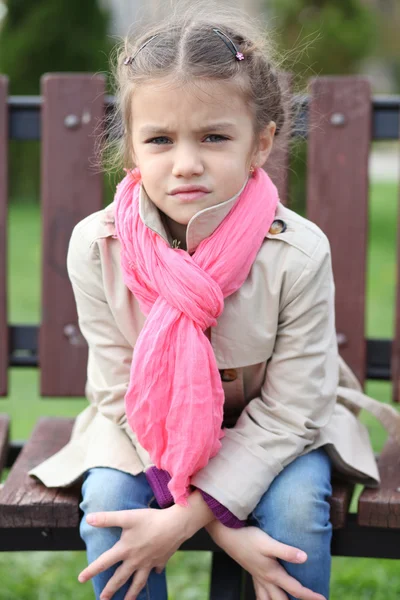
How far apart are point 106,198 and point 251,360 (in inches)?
142

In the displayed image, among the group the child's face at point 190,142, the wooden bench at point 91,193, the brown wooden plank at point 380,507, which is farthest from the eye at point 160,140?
the brown wooden plank at point 380,507

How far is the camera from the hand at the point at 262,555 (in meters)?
2.11

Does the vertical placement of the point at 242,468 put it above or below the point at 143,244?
below

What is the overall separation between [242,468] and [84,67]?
8.43m

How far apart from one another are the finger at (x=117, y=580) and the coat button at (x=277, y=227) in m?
0.81

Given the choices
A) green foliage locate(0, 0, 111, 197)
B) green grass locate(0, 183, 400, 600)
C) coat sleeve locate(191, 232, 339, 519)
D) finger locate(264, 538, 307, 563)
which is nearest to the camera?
finger locate(264, 538, 307, 563)

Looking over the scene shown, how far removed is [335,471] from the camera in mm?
2393

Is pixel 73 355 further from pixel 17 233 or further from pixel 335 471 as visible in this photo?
pixel 17 233

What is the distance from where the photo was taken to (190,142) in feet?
7.04

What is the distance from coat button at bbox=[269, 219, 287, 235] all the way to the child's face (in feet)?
0.47

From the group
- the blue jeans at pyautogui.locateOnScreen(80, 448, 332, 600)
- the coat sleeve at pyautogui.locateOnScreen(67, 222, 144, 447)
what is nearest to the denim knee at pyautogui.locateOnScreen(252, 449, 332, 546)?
the blue jeans at pyautogui.locateOnScreen(80, 448, 332, 600)

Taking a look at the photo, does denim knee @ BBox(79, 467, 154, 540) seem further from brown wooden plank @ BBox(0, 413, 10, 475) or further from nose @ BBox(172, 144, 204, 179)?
nose @ BBox(172, 144, 204, 179)

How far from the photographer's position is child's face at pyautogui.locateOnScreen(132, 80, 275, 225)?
6.98ft

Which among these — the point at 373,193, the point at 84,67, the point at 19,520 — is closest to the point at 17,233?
the point at 84,67
